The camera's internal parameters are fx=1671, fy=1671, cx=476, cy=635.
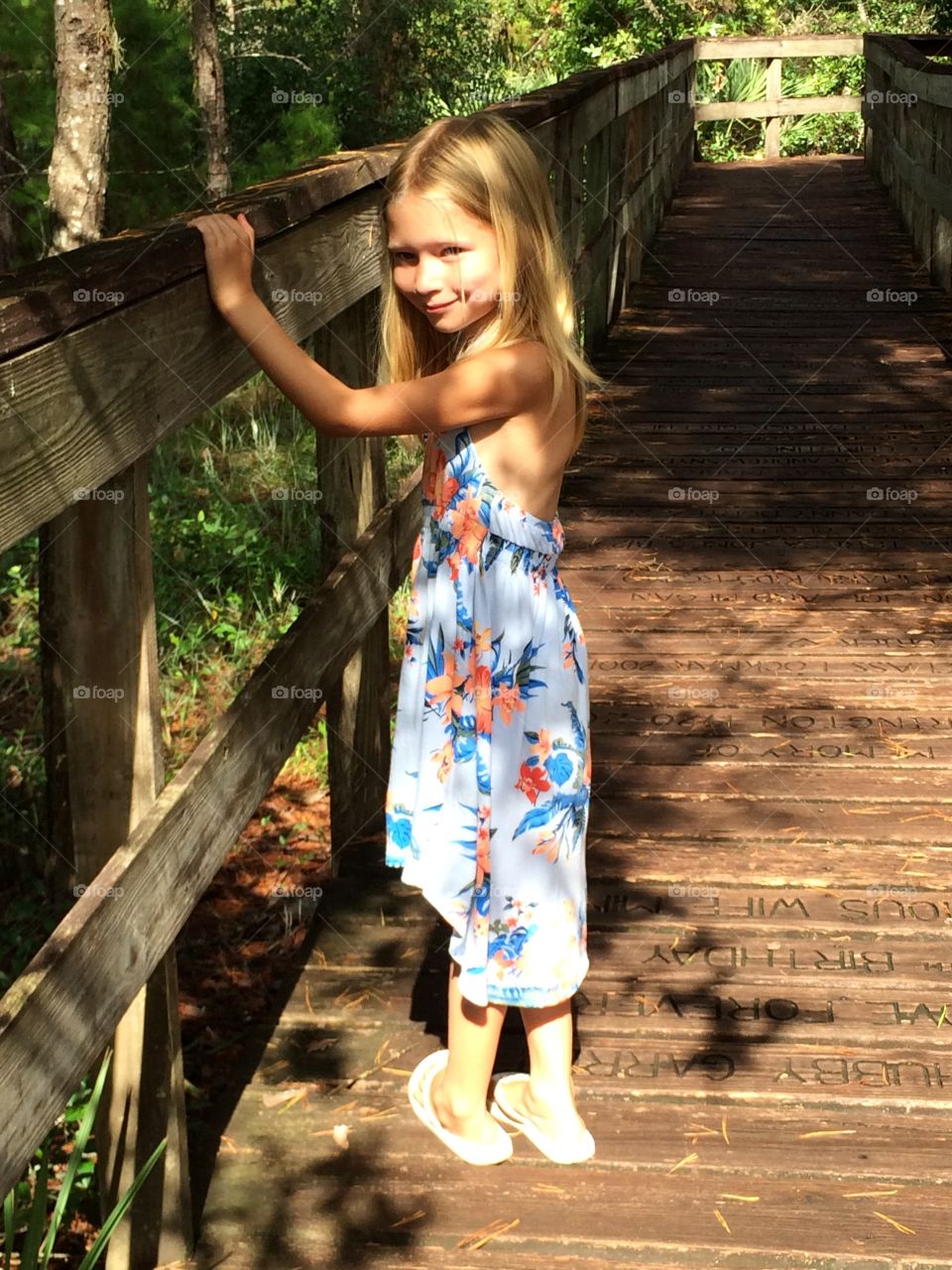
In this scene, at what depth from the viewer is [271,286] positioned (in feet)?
8.87

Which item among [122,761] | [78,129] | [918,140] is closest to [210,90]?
[78,129]

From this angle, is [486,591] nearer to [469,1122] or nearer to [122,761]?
[122,761]

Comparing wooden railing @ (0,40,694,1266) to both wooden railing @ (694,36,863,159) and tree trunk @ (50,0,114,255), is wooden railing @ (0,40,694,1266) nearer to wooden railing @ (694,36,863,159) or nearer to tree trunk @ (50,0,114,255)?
tree trunk @ (50,0,114,255)

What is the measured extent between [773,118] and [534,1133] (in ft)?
55.1

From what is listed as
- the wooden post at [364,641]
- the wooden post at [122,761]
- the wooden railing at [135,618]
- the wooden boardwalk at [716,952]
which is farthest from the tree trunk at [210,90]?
the wooden post at [122,761]

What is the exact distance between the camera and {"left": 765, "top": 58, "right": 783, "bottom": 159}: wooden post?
58.5 ft

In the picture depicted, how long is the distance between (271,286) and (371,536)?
95 centimetres

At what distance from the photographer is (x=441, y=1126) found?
2885 mm

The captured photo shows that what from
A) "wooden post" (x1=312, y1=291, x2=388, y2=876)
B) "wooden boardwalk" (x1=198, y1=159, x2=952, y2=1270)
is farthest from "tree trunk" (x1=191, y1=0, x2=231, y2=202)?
"wooden post" (x1=312, y1=291, x2=388, y2=876)

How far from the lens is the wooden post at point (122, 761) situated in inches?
87.0

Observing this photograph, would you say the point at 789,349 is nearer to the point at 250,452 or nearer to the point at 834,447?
the point at 834,447

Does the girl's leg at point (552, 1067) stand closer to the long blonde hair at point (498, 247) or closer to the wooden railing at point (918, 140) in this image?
the long blonde hair at point (498, 247)

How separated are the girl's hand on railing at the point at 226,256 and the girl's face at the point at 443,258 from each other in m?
0.24

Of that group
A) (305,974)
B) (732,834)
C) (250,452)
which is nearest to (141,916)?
(305,974)
